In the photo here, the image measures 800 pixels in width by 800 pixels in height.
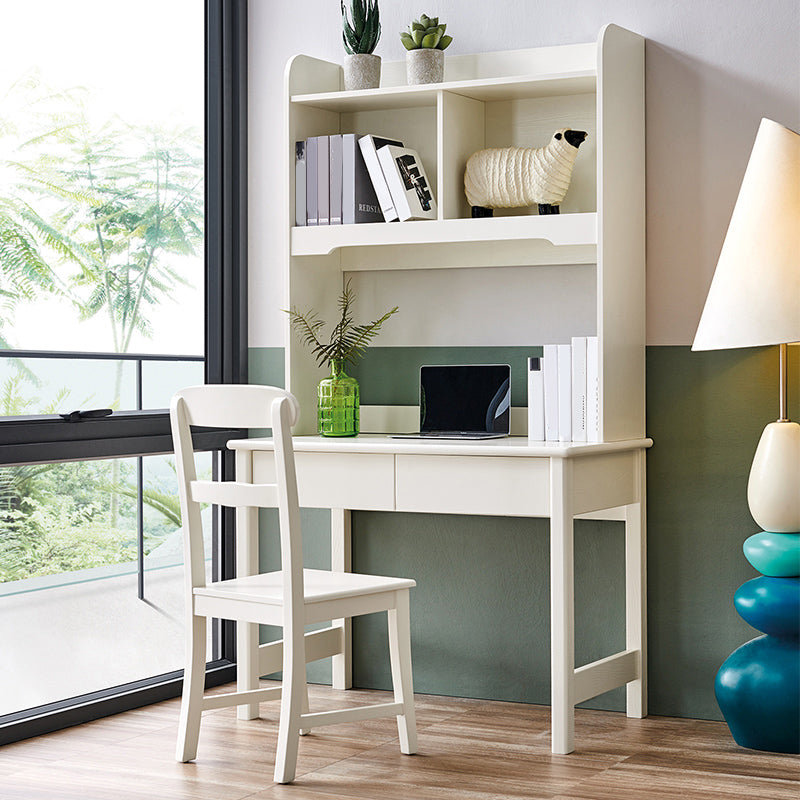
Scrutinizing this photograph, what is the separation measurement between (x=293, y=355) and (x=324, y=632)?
2.61 feet

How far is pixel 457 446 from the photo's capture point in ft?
10.1

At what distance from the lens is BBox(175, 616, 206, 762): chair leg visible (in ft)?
→ 9.62

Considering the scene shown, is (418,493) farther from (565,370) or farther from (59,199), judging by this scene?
(59,199)

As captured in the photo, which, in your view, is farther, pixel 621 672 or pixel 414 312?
pixel 414 312

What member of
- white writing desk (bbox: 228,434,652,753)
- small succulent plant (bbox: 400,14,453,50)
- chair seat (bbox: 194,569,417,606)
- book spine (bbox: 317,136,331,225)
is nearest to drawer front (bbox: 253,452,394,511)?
white writing desk (bbox: 228,434,652,753)

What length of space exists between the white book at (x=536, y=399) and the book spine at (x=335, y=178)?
70 centimetres

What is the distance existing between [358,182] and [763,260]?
114cm

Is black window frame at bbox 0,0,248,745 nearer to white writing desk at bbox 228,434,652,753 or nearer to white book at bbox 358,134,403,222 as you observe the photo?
white writing desk at bbox 228,434,652,753

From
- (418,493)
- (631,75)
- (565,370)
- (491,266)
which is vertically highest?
(631,75)

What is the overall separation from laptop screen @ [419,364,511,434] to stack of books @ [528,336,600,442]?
7.2 inches

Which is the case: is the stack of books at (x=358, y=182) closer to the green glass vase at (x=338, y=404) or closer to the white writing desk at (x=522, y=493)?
the green glass vase at (x=338, y=404)

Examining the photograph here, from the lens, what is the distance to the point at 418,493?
123 inches

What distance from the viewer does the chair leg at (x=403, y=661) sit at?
9.78 feet

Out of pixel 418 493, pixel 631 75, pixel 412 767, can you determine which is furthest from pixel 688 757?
pixel 631 75
